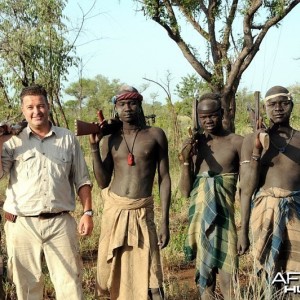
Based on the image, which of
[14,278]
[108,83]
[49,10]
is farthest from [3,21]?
[108,83]

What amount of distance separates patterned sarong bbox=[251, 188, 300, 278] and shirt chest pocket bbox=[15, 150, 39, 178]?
4.76 feet

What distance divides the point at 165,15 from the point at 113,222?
5.00m

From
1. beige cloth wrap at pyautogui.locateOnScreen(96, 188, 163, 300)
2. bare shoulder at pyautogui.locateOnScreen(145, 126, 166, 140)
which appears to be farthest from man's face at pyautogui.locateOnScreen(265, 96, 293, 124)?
beige cloth wrap at pyautogui.locateOnScreen(96, 188, 163, 300)

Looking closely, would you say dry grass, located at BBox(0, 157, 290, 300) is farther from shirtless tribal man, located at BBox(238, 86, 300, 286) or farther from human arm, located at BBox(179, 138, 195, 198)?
human arm, located at BBox(179, 138, 195, 198)

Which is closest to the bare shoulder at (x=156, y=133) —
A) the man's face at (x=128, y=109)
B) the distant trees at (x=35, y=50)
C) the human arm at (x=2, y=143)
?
the man's face at (x=128, y=109)

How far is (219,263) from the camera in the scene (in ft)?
12.0

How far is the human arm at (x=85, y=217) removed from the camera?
3358 mm

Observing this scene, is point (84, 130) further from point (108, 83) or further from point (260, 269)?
point (108, 83)

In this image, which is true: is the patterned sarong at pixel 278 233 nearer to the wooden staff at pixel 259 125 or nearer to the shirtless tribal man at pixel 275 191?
the shirtless tribal man at pixel 275 191

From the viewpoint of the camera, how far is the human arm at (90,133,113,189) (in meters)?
3.67

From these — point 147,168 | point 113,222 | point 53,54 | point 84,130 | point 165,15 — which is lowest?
point 113,222

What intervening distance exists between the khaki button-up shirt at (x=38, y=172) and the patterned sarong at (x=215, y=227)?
0.89m

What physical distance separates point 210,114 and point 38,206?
127 centimetres

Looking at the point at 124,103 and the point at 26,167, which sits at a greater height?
the point at 124,103
